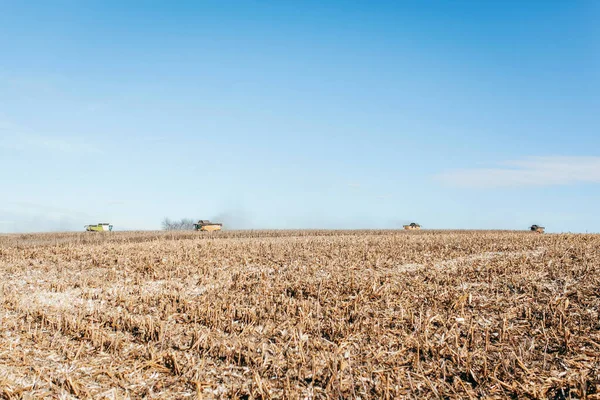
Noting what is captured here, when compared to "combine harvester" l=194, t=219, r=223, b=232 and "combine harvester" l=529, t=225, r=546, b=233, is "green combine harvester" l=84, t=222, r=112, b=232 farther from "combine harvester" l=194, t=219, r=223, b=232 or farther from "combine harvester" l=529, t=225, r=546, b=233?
"combine harvester" l=529, t=225, r=546, b=233

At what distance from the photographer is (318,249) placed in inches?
878

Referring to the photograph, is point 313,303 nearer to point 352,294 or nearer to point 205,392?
point 352,294

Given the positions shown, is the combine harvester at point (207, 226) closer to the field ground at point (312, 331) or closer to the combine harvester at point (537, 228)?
the field ground at point (312, 331)

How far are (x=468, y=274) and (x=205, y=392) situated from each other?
10.3 m

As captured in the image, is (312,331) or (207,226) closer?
(312,331)

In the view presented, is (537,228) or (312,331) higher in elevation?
(537,228)

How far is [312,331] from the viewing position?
10.1m

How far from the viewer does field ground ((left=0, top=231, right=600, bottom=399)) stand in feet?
25.6

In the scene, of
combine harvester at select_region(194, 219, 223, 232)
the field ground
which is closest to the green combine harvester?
combine harvester at select_region(194, 219, 223, 232)

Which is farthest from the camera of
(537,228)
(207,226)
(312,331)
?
(537,228)

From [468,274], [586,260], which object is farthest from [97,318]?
[586,260]

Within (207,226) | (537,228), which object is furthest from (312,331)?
(537,228)

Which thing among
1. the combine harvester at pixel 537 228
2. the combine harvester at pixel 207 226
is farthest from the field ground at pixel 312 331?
the combine harvester at pixel 537 228

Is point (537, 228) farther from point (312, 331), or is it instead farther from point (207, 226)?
point (312, 331)
